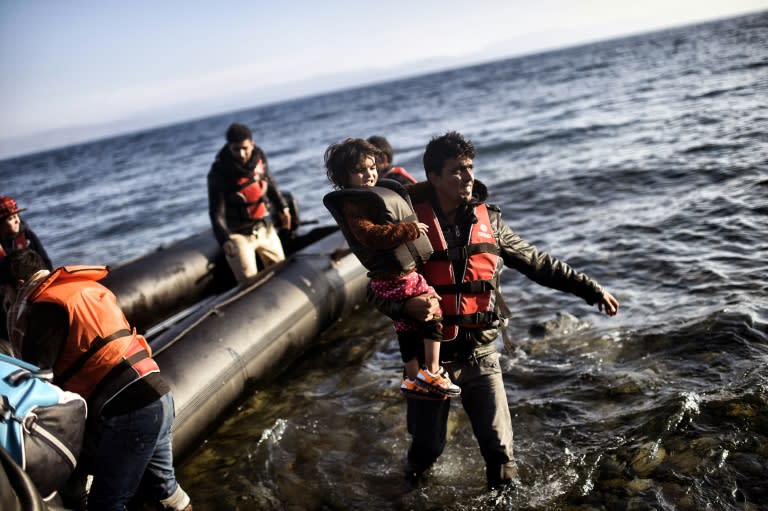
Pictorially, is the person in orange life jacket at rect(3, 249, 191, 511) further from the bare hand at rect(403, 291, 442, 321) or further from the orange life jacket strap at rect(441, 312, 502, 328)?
the orange life jacket strap at rect(441, 312, 502, 328)

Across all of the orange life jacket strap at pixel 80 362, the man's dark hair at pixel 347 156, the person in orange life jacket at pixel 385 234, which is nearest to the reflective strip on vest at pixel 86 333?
the orange life jacket strap at pixel 80 362

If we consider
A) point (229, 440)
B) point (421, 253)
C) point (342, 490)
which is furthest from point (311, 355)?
point (421, 253)

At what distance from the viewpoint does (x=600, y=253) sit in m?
7.68

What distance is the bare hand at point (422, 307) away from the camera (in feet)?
9.95

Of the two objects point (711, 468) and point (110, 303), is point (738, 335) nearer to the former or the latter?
point (711, 468)

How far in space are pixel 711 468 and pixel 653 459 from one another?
1.07ft

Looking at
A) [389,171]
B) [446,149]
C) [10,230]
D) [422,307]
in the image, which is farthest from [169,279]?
[446,149]

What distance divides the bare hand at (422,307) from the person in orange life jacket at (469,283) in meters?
0.02

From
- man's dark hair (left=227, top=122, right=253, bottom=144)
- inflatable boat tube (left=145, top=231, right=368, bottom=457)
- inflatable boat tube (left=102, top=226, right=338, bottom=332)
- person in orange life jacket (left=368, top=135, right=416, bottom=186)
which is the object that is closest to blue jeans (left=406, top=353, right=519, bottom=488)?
inflatable boat tube (left=145, top=231, right=368, bottom=457)

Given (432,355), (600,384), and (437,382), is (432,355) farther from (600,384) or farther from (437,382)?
(600,384)

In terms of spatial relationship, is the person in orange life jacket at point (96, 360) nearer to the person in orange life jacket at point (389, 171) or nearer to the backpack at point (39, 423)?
the backpack at point (39, 423)

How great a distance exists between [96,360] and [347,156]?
170 cm

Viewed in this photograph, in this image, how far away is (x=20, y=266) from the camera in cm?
308

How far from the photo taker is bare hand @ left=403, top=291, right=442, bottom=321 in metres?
3.03
